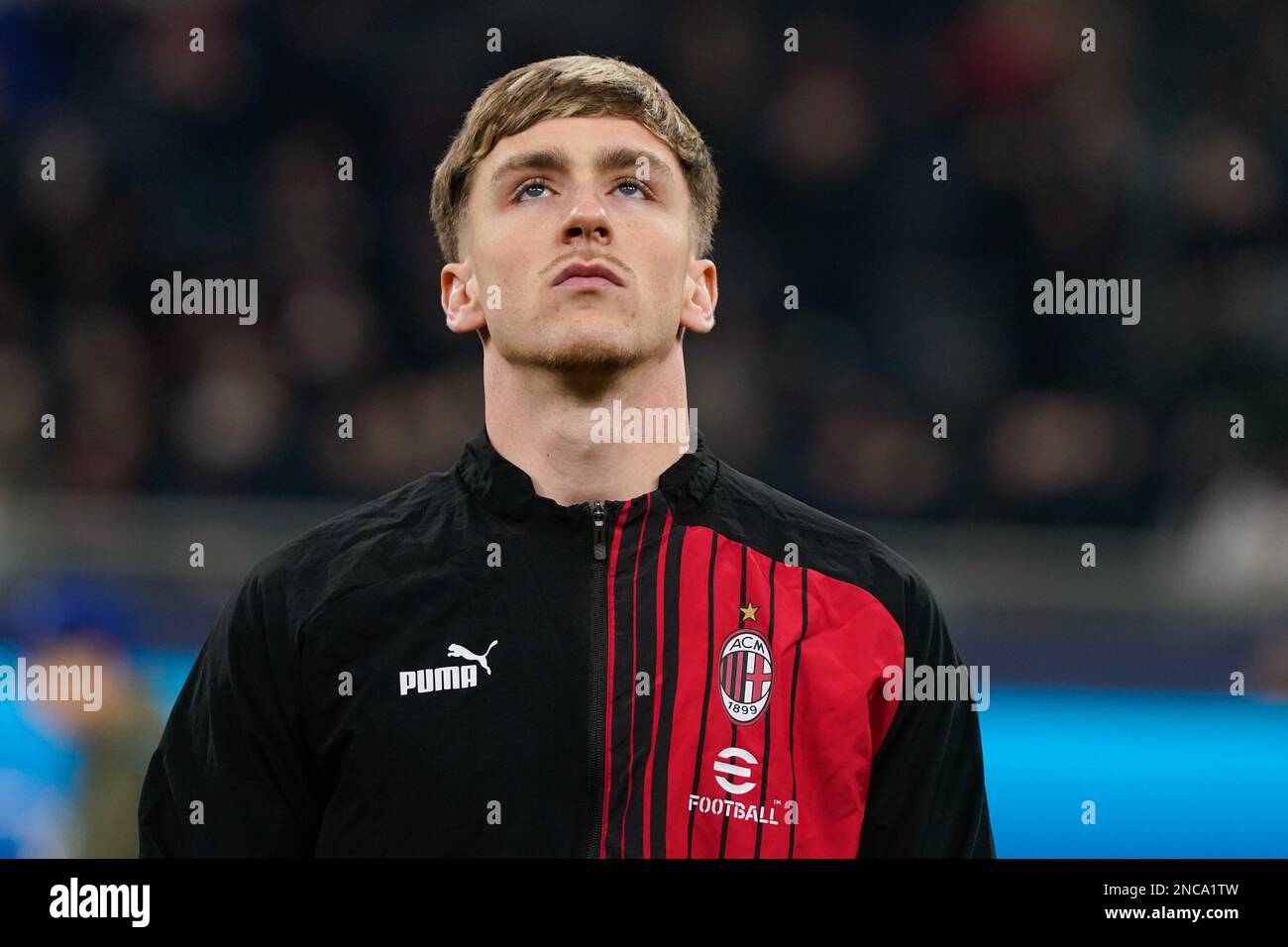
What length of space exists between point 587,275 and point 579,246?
0.21 ft

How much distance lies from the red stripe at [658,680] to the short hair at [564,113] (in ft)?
2.41

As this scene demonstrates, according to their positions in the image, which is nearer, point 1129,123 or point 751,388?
→ point 751,388

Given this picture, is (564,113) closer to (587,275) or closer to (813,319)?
(587,275)

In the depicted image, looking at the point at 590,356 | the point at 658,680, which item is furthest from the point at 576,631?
the point at 590,356

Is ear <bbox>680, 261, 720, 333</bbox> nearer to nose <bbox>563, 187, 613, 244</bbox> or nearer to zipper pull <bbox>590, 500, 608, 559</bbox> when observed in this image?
nose <bbox>563, 187, 613, 244</bbox>

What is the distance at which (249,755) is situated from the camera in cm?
→ 320

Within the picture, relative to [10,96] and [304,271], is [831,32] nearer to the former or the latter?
[304,271]

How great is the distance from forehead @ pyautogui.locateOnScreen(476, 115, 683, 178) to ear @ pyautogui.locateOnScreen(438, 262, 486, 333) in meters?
0.22

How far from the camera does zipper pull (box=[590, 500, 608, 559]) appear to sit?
10.7 feet

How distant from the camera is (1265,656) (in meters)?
5.80

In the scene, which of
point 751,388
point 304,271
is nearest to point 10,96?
point 304,271

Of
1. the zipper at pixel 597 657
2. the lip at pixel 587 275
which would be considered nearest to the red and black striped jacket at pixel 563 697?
the zipper at pixel 597 657

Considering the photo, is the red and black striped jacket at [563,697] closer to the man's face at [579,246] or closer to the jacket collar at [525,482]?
the jacket collar at [525,482]
